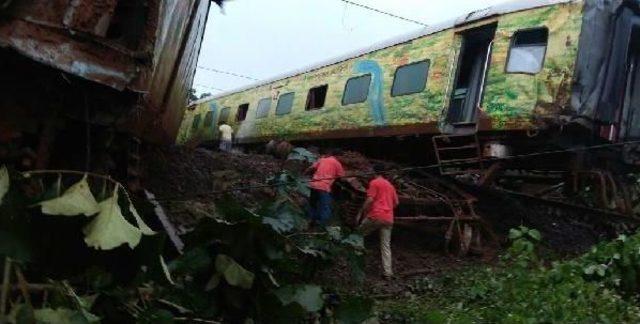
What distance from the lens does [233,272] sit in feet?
9.57

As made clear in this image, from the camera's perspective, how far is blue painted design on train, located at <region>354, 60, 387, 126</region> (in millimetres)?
10234

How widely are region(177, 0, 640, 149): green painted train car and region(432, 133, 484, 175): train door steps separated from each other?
141 mm

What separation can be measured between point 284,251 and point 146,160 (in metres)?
4.75

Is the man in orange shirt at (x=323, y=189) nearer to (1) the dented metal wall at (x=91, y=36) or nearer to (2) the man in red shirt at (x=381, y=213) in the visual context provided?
(2) the man in red shirt at (x=381, y=213)

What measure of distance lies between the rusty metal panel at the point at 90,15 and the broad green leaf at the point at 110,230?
960 millimetres

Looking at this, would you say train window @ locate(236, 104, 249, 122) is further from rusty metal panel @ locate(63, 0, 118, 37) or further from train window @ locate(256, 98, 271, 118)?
rusty metal panel @ locate(63, 0, 118, 37)

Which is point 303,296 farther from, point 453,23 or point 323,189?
point 453,23

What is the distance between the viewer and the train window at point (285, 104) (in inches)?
529

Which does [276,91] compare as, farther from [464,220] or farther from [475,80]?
[464,220]

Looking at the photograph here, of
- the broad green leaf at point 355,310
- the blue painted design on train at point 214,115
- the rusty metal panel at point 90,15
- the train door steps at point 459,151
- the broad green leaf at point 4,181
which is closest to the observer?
the broad green leaf at point 4,181

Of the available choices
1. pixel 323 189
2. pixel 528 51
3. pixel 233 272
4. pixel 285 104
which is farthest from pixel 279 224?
pixel 285 104

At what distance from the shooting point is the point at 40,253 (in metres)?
2.31

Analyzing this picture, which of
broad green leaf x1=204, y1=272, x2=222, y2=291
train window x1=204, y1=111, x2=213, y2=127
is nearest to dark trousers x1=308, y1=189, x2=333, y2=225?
broad green leaf x1=204, y1=272, x2=222, y2=291

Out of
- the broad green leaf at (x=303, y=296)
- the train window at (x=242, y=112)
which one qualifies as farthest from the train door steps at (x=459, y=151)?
the train window at (x=242, y=112)
